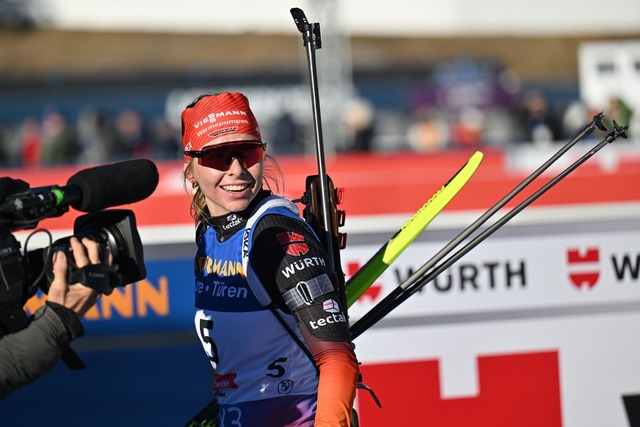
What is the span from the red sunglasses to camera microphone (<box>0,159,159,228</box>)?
29 centimetres

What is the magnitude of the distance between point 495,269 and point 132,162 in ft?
8.72

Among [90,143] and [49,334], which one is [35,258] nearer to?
[49,334]

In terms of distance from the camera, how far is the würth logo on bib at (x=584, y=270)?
4.83 meters

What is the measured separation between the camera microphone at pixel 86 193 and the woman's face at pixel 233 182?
296 millimetres

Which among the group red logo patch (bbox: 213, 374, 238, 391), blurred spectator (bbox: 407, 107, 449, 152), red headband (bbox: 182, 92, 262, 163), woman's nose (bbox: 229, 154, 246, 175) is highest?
red headband (bbox: 182, 92, 262, 163)

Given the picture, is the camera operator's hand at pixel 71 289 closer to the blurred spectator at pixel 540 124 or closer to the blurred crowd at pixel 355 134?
the blurred crowd at pixel 355 134

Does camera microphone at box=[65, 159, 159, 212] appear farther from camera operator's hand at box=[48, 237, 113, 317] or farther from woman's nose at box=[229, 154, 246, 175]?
woman's nose at box=[229, 154, 246, 175]

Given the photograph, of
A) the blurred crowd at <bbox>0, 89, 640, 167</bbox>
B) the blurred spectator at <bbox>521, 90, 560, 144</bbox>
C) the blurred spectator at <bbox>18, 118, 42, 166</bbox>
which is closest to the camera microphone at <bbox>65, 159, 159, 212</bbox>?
the blurred crowd at <bbox>0, 89, 640, 167</bbox>

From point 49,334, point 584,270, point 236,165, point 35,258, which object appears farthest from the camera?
point 584,270

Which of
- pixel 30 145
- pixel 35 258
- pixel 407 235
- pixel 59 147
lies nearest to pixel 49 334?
pixel 35 258

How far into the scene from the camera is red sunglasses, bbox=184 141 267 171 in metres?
2.87

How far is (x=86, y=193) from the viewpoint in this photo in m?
2.37

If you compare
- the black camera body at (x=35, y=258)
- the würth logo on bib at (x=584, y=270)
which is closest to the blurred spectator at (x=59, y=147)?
the würth logo on bib at (x=584, y=270)

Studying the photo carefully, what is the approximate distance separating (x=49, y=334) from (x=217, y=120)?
0.90m
